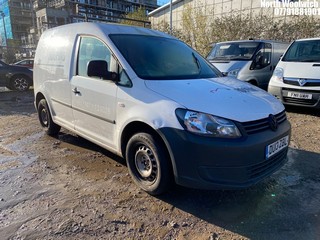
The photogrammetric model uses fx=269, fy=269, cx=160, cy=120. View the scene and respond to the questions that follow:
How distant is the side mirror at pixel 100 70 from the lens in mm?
3010

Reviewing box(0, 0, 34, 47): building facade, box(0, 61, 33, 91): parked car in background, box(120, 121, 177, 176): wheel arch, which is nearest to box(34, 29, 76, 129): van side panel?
box(120, 121, 177, 176): wheel arch

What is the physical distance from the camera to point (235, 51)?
26.4 feet

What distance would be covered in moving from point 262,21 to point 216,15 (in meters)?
3.86

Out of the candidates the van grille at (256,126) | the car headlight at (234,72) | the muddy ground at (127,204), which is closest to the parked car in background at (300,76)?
the car headlight at (234,72)

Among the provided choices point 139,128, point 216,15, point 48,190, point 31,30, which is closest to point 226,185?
point 139,128

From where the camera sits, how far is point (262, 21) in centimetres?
1583

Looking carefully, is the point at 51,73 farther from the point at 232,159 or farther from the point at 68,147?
the point at 232,159

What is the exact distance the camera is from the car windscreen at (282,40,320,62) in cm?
654

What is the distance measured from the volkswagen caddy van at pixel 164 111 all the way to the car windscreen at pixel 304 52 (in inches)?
155

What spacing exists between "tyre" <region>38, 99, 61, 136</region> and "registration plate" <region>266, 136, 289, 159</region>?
3753 millimetres

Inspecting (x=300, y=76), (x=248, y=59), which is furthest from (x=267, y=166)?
(x=248, y=59)

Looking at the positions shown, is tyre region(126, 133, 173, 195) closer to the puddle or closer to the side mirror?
the side mirror

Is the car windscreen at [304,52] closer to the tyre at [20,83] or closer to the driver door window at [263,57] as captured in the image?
the driver door window at [263,57]

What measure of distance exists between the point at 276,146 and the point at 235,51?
5.88 metres
